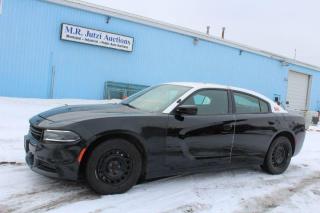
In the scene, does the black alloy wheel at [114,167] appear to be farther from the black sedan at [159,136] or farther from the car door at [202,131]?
the car door at [202,131]

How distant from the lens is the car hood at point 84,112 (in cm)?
485

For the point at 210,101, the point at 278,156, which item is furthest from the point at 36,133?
the point at 278,156

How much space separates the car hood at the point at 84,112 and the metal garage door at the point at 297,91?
2223 cm

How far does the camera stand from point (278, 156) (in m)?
6.88

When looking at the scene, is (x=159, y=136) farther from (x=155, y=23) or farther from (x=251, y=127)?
(x=155, y=23)

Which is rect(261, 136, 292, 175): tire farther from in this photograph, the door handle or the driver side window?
the driver side window

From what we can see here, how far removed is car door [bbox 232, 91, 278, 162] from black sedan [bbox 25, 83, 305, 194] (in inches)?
0.6

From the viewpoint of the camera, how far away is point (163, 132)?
17.0 ft

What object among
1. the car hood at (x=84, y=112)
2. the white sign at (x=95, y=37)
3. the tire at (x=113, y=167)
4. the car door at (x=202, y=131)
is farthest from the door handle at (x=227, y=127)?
the white sign at (x=95, y=37)

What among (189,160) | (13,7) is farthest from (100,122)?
(13,7)

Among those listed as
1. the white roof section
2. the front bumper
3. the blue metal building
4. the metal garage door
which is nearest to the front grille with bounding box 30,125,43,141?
the front bumper

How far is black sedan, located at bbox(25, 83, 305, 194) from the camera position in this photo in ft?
15.2

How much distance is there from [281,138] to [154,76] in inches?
443

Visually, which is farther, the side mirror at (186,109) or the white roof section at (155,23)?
the white roof section at (155,23)
